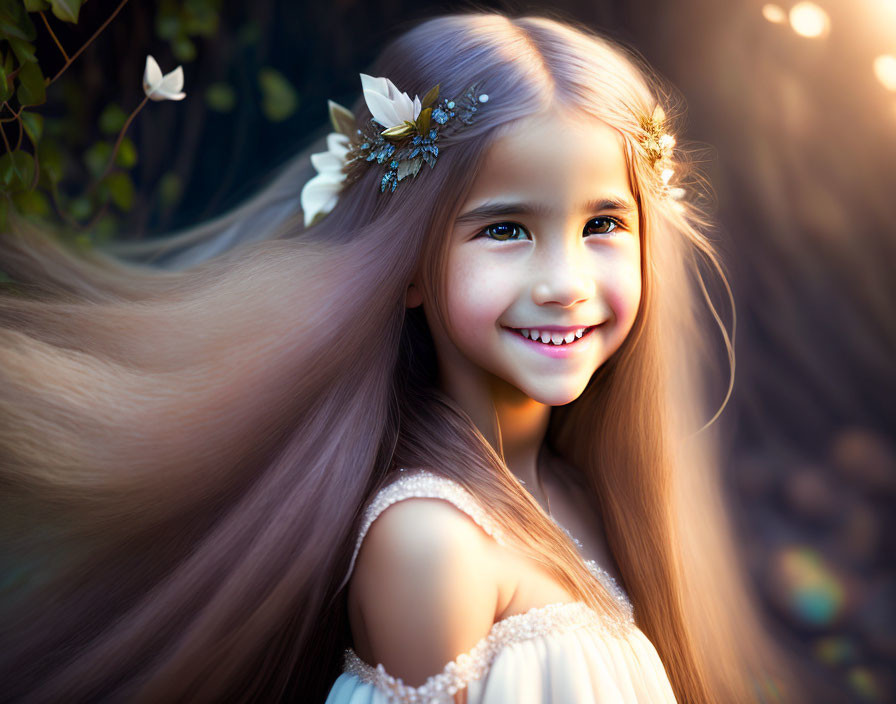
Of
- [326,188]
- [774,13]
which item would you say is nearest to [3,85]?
[326,188]

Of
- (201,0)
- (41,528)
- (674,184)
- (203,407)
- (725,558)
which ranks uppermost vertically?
(201,0)

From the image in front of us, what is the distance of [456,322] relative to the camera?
40.1 inches

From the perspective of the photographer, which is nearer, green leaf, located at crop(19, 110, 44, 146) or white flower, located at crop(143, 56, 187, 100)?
green leaf, located at crop(19, 110, 44, 146)

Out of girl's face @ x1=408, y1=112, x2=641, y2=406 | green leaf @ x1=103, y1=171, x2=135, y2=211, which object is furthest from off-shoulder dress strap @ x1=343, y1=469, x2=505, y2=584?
green leaf @ x1=103, y1=171, x2=135, y2=211

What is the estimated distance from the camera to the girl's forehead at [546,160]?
970 millimetres

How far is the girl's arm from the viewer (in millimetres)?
912

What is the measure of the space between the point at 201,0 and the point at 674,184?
3.41 ft

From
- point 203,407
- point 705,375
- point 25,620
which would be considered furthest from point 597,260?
point 25,620

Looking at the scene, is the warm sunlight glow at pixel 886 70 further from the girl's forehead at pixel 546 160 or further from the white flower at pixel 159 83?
the white flower at pixel 159 83

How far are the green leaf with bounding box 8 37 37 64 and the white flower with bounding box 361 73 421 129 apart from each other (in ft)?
1.45

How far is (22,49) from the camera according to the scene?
3.30 ft

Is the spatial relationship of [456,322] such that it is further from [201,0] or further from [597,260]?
[201,0]

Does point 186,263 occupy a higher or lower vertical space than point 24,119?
lower

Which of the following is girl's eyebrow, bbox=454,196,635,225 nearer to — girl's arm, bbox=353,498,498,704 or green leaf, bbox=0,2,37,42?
girl's arm, bbox=353,498,498,704
